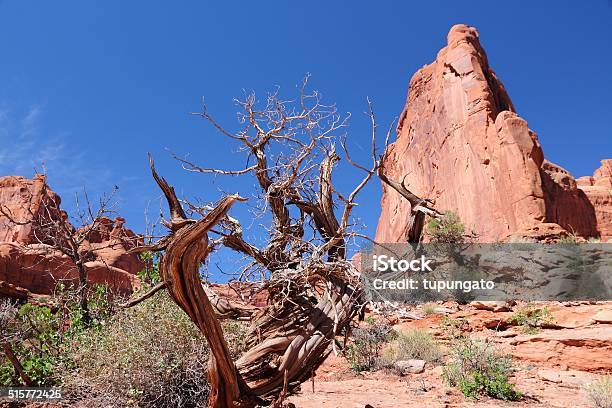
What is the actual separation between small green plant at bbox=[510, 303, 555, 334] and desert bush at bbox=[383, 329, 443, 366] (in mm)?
2790

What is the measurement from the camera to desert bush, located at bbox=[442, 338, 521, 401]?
7.53 metres

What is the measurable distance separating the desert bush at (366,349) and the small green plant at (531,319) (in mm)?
4000

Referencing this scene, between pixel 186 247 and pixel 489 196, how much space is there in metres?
36.2

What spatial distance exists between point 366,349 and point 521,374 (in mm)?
3486

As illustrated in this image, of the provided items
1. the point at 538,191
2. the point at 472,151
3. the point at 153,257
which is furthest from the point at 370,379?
the point at 472,151

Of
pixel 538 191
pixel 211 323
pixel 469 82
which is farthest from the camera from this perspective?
pixel 469 82

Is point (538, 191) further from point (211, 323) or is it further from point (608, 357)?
point (211, 323)

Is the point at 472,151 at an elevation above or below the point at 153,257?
above

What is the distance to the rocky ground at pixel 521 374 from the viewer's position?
721cm

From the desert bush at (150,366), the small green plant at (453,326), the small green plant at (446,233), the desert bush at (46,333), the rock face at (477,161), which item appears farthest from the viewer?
the rock face at (477,161)

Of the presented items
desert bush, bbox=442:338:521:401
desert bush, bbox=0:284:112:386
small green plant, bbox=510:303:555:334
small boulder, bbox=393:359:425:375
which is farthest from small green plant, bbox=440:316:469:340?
desert bush, bbox=0:284:112:386

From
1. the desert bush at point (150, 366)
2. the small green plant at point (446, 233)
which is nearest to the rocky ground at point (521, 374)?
the desert bush at point (150, 366)

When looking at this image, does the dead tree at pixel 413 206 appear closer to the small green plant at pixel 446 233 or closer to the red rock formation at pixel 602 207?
the small green plant at pixel 446 233

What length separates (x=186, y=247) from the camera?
11.0ft
